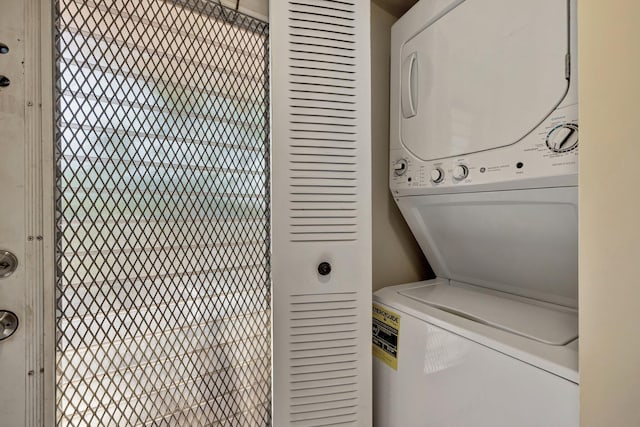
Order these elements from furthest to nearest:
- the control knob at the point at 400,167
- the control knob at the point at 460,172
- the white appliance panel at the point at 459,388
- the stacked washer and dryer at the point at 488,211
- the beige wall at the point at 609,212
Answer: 1. the control knob at the point at 400,167
2. the control knob at the point at 460,172
3. the stacked washer and dryer at the point at 488,211
4. the white appliance panel at the point at 459,388
5. the beige wall at the point at 609,212

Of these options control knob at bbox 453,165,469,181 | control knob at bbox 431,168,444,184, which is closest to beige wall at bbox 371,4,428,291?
control knob at bbox 431,168,444,184

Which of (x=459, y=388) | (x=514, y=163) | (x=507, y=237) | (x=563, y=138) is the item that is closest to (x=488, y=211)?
(x=507, y=237)

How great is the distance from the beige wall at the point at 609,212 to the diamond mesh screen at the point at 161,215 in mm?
1009

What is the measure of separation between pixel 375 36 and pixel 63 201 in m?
1.61

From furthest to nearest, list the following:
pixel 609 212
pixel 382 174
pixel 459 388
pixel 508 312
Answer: pixel 382 174
pixel 508 312
pixel 459 388
pixel 609 212

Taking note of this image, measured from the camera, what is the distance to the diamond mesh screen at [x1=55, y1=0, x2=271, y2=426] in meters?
0.88

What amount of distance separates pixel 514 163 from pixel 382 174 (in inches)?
29.3

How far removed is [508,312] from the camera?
100 centimetres

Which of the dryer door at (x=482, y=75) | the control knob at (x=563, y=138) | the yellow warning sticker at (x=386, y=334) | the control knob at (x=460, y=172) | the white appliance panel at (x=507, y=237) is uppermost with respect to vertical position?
the dryer door at (x=482, y=75)

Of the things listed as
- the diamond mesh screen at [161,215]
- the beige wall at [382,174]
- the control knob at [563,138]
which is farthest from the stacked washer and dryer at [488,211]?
the diamond mesh screen at [161,215]

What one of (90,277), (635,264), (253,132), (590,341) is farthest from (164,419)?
Answer: (635,264)

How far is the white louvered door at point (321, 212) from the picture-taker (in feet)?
3.75

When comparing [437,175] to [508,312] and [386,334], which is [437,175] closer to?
[508,312]

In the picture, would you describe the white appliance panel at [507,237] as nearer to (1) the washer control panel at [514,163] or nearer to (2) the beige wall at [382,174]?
(1) the washer control panel at [514,163]
